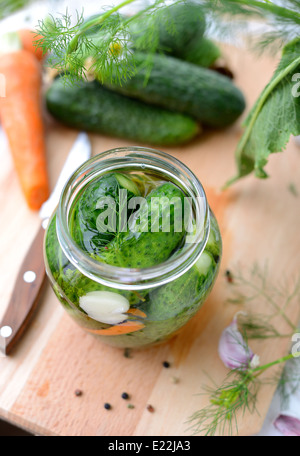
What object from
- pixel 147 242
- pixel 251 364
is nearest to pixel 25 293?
pixel 147 242

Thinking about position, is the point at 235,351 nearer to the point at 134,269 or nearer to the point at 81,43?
the point at 134,269

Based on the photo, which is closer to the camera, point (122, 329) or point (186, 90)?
point (122, 329)

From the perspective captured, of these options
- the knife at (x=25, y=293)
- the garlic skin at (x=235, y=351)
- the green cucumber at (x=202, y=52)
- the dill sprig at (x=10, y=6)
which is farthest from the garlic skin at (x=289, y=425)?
the dill sprig at (x=10, y=6)

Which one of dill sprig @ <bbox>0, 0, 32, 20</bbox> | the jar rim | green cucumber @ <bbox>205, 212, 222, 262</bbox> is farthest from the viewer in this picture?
dill sprig @ <bbox>0, 0, 32, 20</bbox>

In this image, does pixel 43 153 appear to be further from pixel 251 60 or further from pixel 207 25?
pixel 251 60

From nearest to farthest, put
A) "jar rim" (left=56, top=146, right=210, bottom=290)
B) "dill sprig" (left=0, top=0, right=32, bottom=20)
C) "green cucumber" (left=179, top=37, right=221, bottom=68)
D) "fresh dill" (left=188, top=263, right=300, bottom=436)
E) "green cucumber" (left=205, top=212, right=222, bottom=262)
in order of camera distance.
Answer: "jar rim" (left=56, top=146, right=210, bottom=290) → "green cucumber" (left=205, top=212, right=222, bottom=262) → "fresh dill" (left=188, top=263, right=300, bottom=436) → "green cucumber" (left=179, top=37, right=221, bottom=68) → "dill sprig" (left=0, top=0, right=32, bottom=20)

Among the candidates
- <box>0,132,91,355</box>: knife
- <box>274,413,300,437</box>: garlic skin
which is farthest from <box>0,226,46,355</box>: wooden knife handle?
<box>274,413,300,437</box>: garlic skin

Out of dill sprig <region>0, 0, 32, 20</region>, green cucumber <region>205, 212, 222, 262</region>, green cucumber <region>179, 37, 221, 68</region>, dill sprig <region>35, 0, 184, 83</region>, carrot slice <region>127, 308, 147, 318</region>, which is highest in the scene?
dill sprig <region>35, 0, 184, 83</region>

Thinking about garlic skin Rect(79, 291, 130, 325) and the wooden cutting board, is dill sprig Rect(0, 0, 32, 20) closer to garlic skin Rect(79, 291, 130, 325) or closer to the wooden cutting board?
the wooden cutting board
